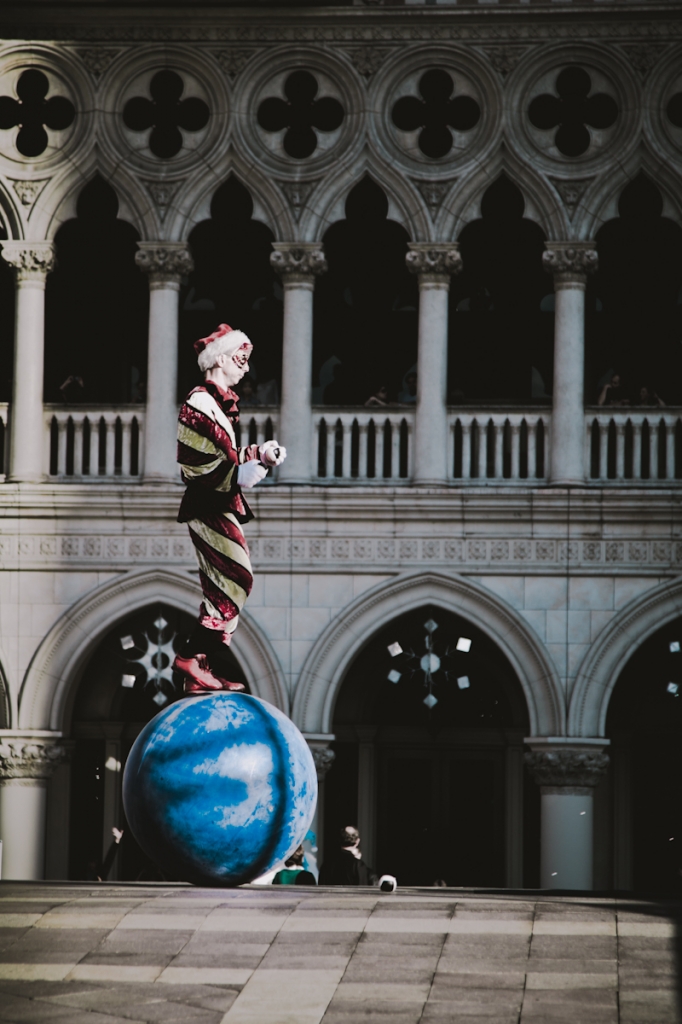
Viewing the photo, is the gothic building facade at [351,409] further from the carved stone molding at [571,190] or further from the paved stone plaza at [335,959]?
the paved stone plaza at [335,959]

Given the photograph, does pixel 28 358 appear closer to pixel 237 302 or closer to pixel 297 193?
pixel 237 302

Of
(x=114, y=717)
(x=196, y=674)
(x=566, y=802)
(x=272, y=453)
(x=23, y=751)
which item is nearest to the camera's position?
(x=272, y=453)

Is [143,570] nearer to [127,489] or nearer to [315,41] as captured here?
[127,489]

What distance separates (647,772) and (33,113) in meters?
10.7

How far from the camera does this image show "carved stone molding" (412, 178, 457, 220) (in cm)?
1992

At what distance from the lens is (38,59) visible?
20.2 m

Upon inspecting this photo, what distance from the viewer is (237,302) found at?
876 inches

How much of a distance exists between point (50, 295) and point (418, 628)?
607cm

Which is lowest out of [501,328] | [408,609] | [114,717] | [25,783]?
[25,783]

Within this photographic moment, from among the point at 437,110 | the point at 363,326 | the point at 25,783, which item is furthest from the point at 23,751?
the point at 437,110

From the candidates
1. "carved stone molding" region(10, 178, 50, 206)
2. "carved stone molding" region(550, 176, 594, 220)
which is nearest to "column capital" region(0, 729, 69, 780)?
"carved stone molding" region(10, 178, 50, 206)

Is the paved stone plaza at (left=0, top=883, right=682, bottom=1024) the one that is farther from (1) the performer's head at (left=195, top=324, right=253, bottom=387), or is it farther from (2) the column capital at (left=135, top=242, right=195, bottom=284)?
(2) the column capital at (left=135, top=242, right=195, bottom=284)

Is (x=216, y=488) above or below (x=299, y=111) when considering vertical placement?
below

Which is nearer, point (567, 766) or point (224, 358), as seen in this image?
point (224, 358)
